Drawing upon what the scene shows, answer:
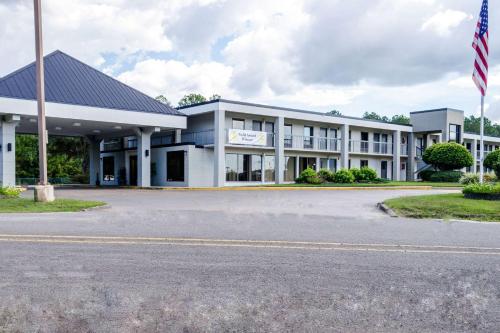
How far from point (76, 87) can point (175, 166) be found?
8652 mm

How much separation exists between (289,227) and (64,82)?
21.5 meters

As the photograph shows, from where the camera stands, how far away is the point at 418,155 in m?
47.4

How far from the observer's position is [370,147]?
4306 cm

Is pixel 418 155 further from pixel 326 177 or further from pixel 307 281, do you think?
pixel 307 281

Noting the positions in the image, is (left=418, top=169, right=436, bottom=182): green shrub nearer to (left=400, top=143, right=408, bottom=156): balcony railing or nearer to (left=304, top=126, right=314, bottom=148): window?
(left=400, top=143, right=408, bottom=156): balcony railing

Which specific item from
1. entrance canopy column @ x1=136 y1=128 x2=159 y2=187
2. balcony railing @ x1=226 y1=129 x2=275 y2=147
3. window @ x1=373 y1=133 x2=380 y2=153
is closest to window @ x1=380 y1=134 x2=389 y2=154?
window @ x1=373 y1=133 x2=380 y2=153

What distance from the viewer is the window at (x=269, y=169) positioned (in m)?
35.1

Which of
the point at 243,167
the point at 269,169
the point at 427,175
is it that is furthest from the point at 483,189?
the point at 427,175

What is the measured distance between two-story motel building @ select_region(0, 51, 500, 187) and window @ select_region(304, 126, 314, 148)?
8 centimetres

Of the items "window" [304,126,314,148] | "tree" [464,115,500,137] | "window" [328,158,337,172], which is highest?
"tree" [464,115,500,137]

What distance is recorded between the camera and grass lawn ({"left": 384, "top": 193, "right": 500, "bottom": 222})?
13.0m

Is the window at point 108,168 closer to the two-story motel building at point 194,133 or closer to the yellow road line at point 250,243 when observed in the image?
the two-story motel building at point 194,133

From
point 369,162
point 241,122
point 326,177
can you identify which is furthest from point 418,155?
point 241,122

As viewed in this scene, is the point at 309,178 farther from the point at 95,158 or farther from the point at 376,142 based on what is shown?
the point at 95,158
